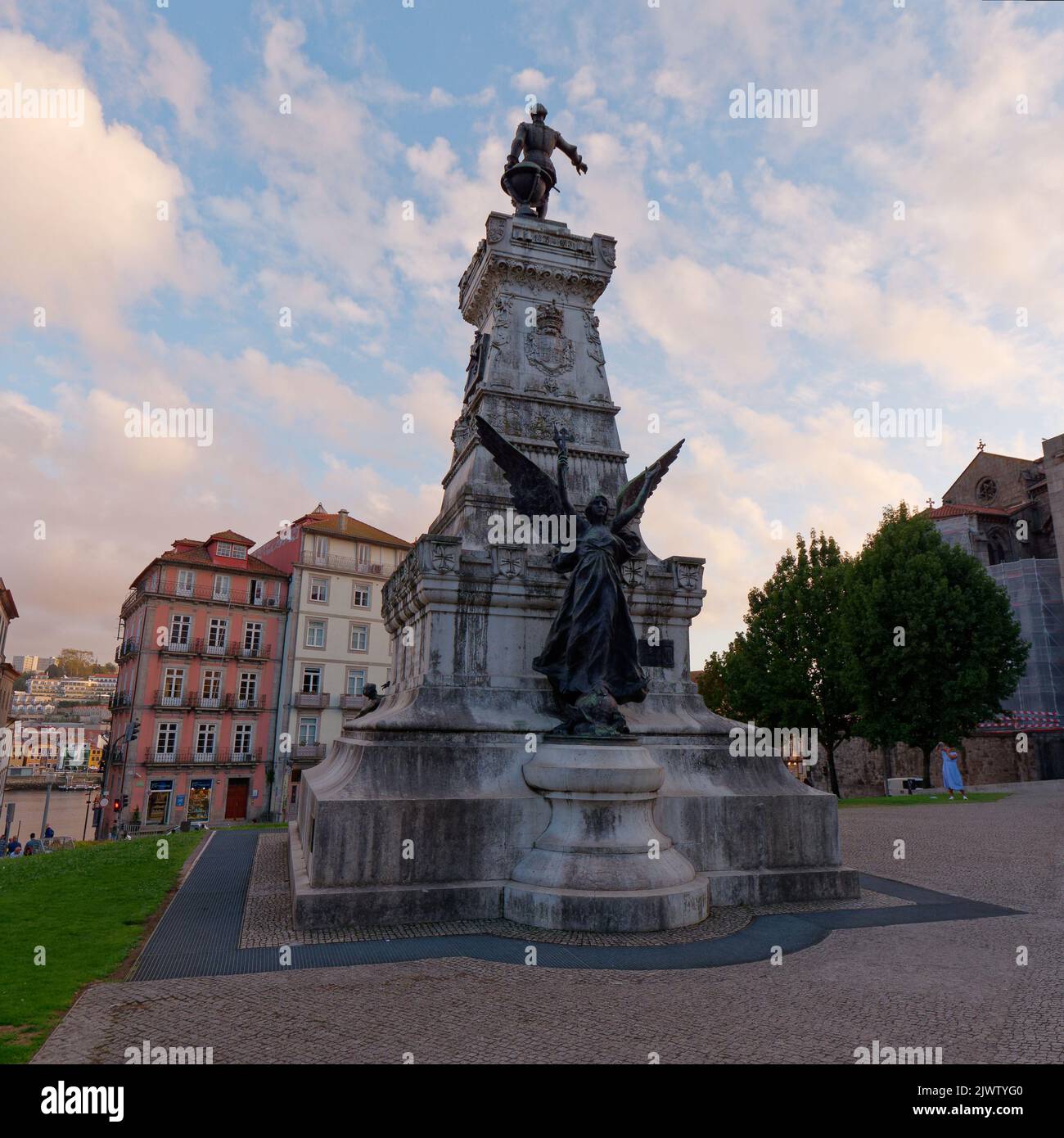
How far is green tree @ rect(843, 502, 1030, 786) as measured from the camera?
27391 millimetres

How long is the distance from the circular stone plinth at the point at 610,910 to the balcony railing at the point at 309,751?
35.6 meters

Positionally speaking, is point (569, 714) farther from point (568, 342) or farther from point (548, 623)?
point (568, 342)

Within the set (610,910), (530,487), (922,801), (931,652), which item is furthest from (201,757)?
(610,910)

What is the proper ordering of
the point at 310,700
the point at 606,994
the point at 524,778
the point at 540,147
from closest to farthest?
the point at 606,994 < the point at 524,778 < the point at 540,147 < the point at 310,700

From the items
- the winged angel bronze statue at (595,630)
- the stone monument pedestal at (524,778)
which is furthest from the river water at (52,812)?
the winged angel bronze statue at (595,630)

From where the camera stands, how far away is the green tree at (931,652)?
27391mm

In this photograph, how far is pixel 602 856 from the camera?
24.7 ft

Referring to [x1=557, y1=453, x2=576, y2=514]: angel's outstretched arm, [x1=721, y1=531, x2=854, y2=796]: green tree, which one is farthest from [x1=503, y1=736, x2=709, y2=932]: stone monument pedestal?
[x1=721, y1=531, x2=854, y2=796]: green tree

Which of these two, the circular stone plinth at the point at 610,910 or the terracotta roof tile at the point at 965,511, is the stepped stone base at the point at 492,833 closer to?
the circular stone plinth at the point at 610,910

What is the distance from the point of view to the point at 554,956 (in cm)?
625

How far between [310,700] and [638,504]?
3637 centimetres

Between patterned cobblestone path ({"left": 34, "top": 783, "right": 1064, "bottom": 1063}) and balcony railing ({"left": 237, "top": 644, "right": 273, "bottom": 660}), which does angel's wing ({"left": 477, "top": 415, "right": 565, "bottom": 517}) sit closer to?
patterned cobblestone path ({"left": 34, "top": 783, "right": 1064, "bottom": 1063})

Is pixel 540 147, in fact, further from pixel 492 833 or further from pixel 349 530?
pixel 349 530

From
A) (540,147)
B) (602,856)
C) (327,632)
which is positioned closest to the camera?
(602,856)
